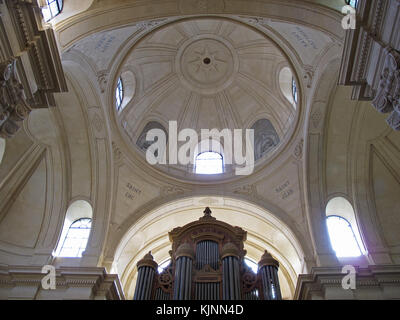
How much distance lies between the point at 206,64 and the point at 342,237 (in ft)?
37.9

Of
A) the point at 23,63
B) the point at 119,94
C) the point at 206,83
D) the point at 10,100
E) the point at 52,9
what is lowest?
the point at 10,100

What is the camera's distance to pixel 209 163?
18297 millimetres

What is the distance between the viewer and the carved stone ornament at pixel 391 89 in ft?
22.0

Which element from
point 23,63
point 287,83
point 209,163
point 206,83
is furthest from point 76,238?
point 287,83

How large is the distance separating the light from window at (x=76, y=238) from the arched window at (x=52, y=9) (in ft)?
27.1

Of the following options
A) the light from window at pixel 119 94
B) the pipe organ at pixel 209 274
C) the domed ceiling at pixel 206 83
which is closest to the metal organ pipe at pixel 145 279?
the pipe organ at pixel 209 274

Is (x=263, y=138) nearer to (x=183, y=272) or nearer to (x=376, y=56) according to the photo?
(x=183, y=272)

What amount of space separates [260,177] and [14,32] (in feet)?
36.8

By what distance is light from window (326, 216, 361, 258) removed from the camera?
1303 cm

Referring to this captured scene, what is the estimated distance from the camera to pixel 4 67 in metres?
6.61

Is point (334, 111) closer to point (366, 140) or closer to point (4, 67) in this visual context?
point (366, 140)

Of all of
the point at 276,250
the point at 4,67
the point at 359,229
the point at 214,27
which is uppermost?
the point at 214,27

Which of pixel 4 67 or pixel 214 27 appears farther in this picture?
pixel 214 27
